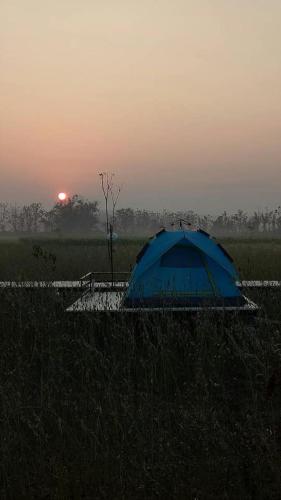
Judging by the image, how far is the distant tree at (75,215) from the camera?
10712 cm

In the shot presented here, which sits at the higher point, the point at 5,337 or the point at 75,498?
the point at 5,337

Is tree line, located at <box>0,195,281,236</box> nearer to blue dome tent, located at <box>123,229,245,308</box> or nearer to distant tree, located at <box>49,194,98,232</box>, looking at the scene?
distant tree, located at <box>49,194,98,232</box>

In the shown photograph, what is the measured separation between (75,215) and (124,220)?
61.8 ft

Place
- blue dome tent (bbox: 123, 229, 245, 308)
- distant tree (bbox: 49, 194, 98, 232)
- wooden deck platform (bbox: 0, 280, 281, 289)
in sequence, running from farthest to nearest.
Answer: distant tree (bbox: 49, 194, 98, 232) < wooden deck platform (bbox: 0, 280, 281, 289) < blue dome tent (bbox: 123, 229, 245, 308)

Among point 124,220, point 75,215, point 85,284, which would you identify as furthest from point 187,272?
point 124,220

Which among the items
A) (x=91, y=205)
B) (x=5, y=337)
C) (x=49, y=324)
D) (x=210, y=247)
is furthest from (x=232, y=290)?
(x=91, y=205)

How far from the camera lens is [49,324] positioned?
261 inches

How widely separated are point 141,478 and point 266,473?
97 cm

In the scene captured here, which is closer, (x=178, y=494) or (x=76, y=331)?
(x=178, y=494)

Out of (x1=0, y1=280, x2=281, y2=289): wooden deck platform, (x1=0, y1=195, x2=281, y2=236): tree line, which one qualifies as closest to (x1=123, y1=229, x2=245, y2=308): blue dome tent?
(x1=0, y1=280, x2=281, y2=289): wooden deck platform

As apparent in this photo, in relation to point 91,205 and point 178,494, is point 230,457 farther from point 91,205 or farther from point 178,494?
point 91,205

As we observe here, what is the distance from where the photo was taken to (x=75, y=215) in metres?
108

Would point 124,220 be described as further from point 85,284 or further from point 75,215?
point 85,284

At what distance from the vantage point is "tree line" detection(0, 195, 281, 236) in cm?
10794
